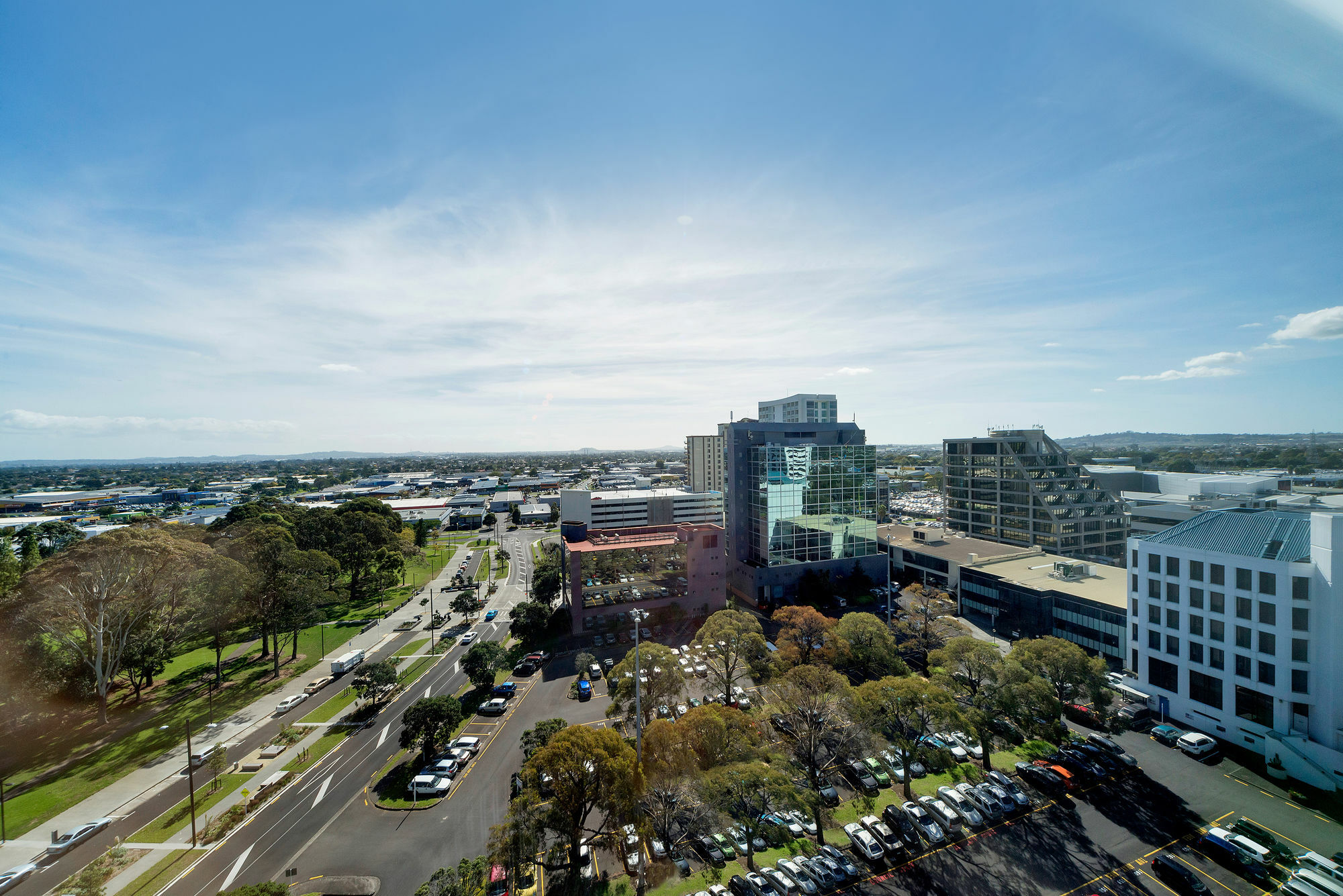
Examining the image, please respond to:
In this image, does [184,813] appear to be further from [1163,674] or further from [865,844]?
[1163,674]

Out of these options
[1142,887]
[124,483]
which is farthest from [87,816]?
[124,483]

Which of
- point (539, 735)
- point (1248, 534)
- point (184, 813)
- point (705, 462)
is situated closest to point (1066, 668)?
point (1248, 534)

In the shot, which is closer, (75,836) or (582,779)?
(582,779)

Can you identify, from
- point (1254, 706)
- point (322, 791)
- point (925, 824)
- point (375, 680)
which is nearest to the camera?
point (925, 824)

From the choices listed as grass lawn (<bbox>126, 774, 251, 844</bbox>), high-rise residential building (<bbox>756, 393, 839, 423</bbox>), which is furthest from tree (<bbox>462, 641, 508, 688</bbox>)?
high-rise residential building (<bbox>756, 393, 839, 423</bbox>)

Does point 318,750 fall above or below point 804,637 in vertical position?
below

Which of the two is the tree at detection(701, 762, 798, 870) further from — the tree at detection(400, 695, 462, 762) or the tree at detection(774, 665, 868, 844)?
the tree at detection(400, 695, 462, 762)

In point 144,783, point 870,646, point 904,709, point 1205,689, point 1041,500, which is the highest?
point 1041,500

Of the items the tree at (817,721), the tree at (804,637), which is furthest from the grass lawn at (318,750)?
the tree at (804,637)
